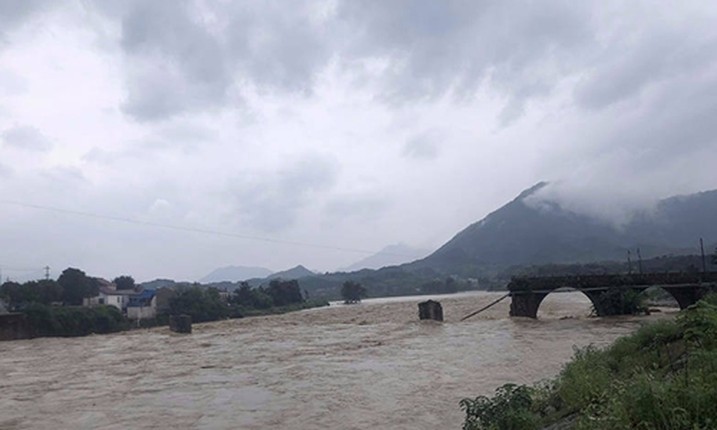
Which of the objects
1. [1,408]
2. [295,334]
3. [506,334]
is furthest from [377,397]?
[295,334]

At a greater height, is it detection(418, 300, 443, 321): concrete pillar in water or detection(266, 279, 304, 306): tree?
detection(266, 279, 304, 306): tree

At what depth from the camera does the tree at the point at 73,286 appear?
74500mm

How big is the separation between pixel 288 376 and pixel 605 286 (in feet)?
106

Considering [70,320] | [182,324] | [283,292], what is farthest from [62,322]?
[283,292]

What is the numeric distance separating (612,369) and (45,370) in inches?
1181

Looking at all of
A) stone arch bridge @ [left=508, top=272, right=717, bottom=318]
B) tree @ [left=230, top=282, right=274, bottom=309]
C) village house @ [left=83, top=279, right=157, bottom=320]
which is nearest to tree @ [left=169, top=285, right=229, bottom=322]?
village house @ [left=83, top=279, right=157, bottom=320]

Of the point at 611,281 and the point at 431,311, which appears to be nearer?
the point at 611,281

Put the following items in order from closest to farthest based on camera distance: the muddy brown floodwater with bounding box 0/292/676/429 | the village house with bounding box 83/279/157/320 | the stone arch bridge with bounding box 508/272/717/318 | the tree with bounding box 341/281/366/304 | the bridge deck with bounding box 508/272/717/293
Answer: the muddy brown floodwater with bounding box 0/292/676/429, the stone arch bridge with bounding box 508/272/717/318, the bridge deck with bounding box 508/272/717/293, the village house with bounding box 83/279/157/320, the tree with bounding box 341/281/366/304

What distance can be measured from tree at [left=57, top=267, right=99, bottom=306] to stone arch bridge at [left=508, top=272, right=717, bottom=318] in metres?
54.0

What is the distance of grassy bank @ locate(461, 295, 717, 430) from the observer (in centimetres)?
498

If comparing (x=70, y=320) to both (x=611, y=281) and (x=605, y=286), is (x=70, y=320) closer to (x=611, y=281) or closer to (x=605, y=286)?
(x=605, y=286)

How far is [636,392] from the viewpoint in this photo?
17.1ft

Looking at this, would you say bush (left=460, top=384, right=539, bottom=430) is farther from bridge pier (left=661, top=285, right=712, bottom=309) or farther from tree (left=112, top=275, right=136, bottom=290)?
tree (left=112, top=275, right=136, bottom=290)

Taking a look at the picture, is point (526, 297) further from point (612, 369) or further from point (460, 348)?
point (612, 369)
